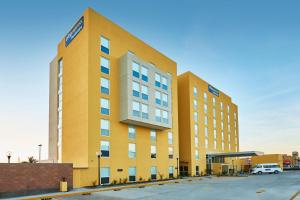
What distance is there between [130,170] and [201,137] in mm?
26100

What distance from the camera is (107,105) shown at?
117 feet

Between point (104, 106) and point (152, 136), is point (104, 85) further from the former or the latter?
point (152, 136)

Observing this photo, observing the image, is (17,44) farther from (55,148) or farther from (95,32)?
(55,148)

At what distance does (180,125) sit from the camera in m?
58.4

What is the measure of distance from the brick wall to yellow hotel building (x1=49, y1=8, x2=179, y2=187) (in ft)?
10.6

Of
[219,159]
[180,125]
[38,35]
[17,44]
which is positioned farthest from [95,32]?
[219,159]

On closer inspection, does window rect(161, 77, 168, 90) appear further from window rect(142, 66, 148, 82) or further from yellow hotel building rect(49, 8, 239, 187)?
window rect(142, 66, 148, 82)

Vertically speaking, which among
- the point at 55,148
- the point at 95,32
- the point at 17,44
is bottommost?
the point at 55,148

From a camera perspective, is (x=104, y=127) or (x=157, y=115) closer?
(x=104, y=127)

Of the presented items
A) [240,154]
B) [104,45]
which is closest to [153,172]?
[104,45]

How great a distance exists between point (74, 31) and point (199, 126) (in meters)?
33.3

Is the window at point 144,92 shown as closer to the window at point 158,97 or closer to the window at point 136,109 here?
the window at point 136,109

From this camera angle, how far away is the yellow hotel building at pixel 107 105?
33.6 m

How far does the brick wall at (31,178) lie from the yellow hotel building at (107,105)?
127 inches
